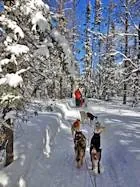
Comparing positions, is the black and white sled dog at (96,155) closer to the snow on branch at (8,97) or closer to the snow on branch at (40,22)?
the snow on branch at (40,22)

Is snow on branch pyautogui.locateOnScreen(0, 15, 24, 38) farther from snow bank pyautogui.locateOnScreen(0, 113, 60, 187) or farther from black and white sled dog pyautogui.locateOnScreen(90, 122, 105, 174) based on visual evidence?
black and white sled dog pyautogui.locateOnScreen(90, 122, 105, 174)

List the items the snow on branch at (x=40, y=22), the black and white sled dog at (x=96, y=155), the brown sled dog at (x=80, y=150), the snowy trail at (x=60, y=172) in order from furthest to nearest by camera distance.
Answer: the brown sled dog at (x=80, y=150), the black and white sled dog at (x=96, y=155), the snowy trail at (x=60, y=172), the snow on branch at (x=40, y=22)

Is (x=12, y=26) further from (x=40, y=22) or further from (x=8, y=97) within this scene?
(x=8, y=97)

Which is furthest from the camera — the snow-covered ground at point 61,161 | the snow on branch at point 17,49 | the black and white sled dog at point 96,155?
the black and white sled dog at point 96,155

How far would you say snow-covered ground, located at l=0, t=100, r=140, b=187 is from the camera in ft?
36.1

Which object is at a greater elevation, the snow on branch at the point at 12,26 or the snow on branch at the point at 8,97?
the snow on branch at the point at 12,26

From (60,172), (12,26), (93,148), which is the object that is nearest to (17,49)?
(12,26)

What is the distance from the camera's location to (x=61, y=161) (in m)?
13.9

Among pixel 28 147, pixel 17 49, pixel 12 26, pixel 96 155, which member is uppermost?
pixel 12 26

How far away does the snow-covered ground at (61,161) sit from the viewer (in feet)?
36.1

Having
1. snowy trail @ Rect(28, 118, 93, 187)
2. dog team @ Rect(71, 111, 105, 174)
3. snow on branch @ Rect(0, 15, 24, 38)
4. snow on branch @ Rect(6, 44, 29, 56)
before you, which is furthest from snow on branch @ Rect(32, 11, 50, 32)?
dog team @ Rect(71, 111, 105, 174)

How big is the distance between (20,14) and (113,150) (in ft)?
25.3

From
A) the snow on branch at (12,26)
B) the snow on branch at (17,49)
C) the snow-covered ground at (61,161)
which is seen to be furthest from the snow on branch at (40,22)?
the snow-covered ground at (61,161)

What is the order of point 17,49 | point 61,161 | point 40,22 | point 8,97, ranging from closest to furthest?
point 8,97
point 17,49
point 40,22
point 61,161
